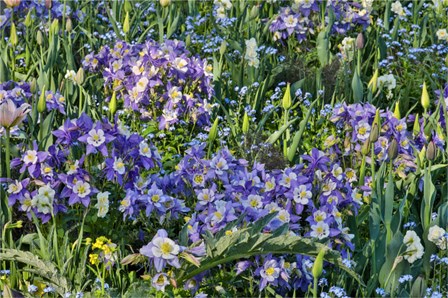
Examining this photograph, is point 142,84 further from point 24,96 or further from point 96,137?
point 96,137

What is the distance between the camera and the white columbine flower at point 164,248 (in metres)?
2.57

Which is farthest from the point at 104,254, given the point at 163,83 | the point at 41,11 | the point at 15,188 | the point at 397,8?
the point at 397,8

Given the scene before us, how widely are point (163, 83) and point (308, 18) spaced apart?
128 centimetres

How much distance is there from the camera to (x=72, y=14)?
4.92 m

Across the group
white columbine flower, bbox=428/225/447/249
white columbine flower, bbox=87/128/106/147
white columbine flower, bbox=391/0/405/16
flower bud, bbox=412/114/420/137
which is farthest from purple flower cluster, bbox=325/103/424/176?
white columbine flower, bbox=391/0/405/16

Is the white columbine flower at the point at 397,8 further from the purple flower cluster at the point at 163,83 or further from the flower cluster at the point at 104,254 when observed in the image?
the flower cluster at the point at 104,254

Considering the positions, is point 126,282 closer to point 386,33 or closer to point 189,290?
point 189,290

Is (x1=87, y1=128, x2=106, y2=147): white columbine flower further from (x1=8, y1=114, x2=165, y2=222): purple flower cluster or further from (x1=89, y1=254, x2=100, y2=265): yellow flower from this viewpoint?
(x1=89, y1=254, x2=100, y2=265): yellow flower

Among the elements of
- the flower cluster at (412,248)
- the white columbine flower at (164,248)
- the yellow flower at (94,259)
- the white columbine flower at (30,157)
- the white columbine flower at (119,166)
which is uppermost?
the white columbine flower at (30,157)

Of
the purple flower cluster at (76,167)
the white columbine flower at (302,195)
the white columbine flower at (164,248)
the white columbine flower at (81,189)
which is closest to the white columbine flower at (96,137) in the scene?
the purple flower cluster at (76,167)

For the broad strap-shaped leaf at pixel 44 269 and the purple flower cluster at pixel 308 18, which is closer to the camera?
the broad strap-shaped leaf at pixel 44 269

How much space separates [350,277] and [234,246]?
0.47 metres

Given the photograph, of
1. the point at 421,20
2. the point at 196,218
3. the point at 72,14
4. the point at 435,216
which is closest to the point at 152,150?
the point at 196,218

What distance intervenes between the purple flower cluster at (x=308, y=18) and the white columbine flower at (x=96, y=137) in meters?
2.00
